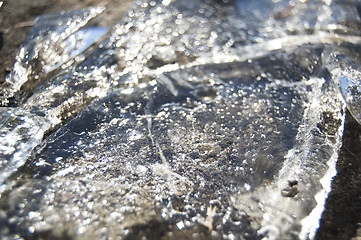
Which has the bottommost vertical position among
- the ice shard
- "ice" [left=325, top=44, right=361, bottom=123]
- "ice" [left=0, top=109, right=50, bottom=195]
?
"ice" [left=325, top=44, right=361, bottom=123]

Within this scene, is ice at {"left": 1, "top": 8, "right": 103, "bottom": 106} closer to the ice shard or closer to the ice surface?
the ice surface

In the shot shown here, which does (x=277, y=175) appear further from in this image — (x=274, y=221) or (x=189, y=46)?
(x=189, y=46)

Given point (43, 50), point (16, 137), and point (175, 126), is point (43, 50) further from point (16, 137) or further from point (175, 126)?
point (175, 126)

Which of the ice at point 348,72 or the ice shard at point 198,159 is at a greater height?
the ice shard at point 198,159

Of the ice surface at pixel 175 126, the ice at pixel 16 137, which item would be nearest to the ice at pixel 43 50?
→ the ice surface at pixel 175 126

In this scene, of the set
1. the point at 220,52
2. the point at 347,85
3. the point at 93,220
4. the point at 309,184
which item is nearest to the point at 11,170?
the point at 93,220

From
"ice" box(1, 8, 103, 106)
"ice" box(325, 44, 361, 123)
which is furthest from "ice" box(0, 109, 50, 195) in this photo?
"ice" box(325, 44, 361, 123)

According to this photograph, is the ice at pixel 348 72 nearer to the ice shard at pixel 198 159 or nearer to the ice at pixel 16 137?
the ice shard at pixel 198 159

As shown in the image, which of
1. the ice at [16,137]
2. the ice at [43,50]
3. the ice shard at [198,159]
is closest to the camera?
the ice shard at [198,159]
